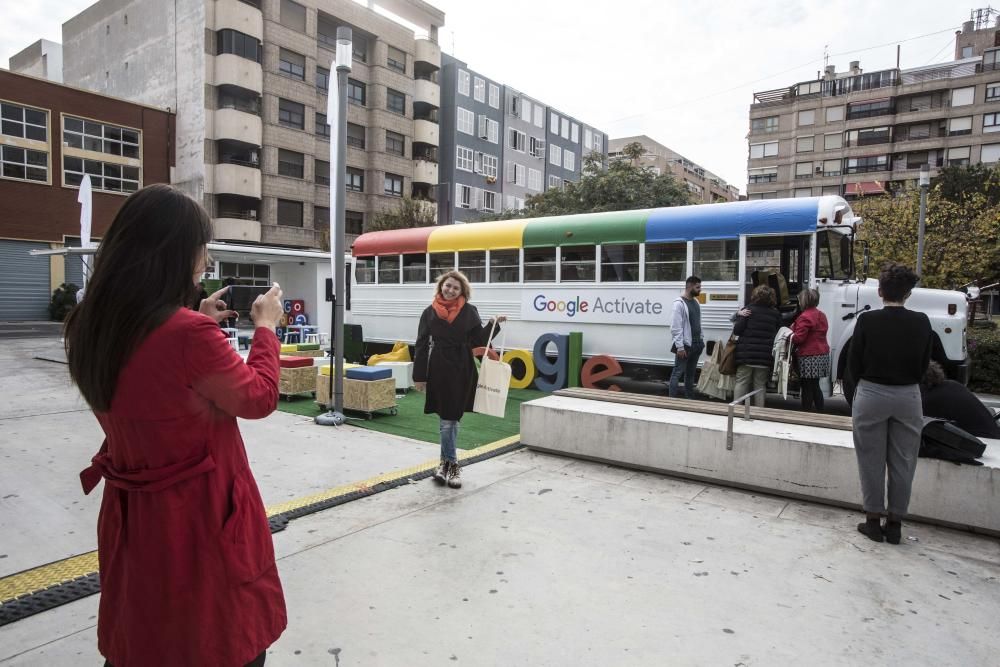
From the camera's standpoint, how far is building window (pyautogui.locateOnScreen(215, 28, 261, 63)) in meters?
29.3

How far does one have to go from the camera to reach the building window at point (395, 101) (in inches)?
1473

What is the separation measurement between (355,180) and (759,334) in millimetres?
32204

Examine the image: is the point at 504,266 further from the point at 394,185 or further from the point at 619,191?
the point at 394,185

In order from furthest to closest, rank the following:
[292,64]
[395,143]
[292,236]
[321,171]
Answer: [395,143] → [321,171] → [292,64] → [292,236]

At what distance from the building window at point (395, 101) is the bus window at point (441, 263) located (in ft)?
92.0

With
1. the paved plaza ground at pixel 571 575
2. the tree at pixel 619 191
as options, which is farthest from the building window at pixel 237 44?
the paved plaza ground at pixel 571 575

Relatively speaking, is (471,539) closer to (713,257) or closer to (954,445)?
(954,445)

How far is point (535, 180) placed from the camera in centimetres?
4903

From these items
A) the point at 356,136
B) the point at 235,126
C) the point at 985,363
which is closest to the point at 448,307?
the point at 985,363

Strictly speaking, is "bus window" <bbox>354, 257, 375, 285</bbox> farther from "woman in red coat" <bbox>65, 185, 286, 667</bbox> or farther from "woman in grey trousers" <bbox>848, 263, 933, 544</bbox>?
"woman in red coat" <bbox>65, 185, 286, 667</bbox>

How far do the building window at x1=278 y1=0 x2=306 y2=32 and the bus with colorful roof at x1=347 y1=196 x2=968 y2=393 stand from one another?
82.4ft

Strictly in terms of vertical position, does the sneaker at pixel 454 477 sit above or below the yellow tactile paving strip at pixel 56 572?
above

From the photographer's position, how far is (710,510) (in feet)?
15.8

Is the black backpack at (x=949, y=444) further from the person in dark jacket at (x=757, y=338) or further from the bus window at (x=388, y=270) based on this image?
the bus window at (x=388, y=270)
